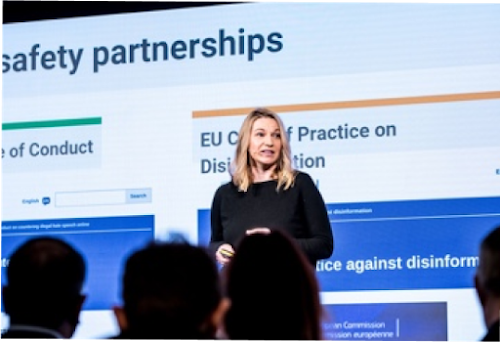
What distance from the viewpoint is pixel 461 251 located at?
4434 millimetres

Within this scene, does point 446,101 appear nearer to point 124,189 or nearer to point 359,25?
point 359,25

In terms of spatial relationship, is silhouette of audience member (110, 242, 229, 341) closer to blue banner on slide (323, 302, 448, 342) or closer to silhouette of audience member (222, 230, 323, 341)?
silhouette of audience member (222, 230, 323, 341)

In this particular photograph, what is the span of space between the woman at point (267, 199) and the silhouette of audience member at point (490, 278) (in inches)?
66.6

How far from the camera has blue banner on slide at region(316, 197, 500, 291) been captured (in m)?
4.43

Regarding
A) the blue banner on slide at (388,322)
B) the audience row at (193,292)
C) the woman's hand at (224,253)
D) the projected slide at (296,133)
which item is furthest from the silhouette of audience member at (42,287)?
the blue banner on slide at (388,322)

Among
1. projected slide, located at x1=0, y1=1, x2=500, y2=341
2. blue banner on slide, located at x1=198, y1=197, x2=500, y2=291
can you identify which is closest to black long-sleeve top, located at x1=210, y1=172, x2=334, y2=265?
projected slide, located at x1=0, y1=1, x2=500, y2=341

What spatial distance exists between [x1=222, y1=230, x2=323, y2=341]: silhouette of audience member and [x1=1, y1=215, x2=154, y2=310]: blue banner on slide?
296 centimetres

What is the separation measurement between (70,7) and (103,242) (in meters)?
1.24

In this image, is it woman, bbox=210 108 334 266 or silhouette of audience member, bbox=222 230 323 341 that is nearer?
silhouette of audience member, bbox=222 230 323 341

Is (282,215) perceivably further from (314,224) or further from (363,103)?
(363,103)

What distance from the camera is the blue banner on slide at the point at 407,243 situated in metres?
4.43

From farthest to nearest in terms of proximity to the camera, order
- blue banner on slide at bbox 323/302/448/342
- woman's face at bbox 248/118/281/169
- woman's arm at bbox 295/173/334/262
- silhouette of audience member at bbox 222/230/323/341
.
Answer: blue banner on slide at bbox 323/302/448/342
woman's face at bbox 248/118/281/169
woman's arm at bbox 295/173/334/262
silhouette of audience member at bbox 222/230/323/341

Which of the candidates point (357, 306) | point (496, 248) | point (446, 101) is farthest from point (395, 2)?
point (496, 248)

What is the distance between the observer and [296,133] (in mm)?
4711
